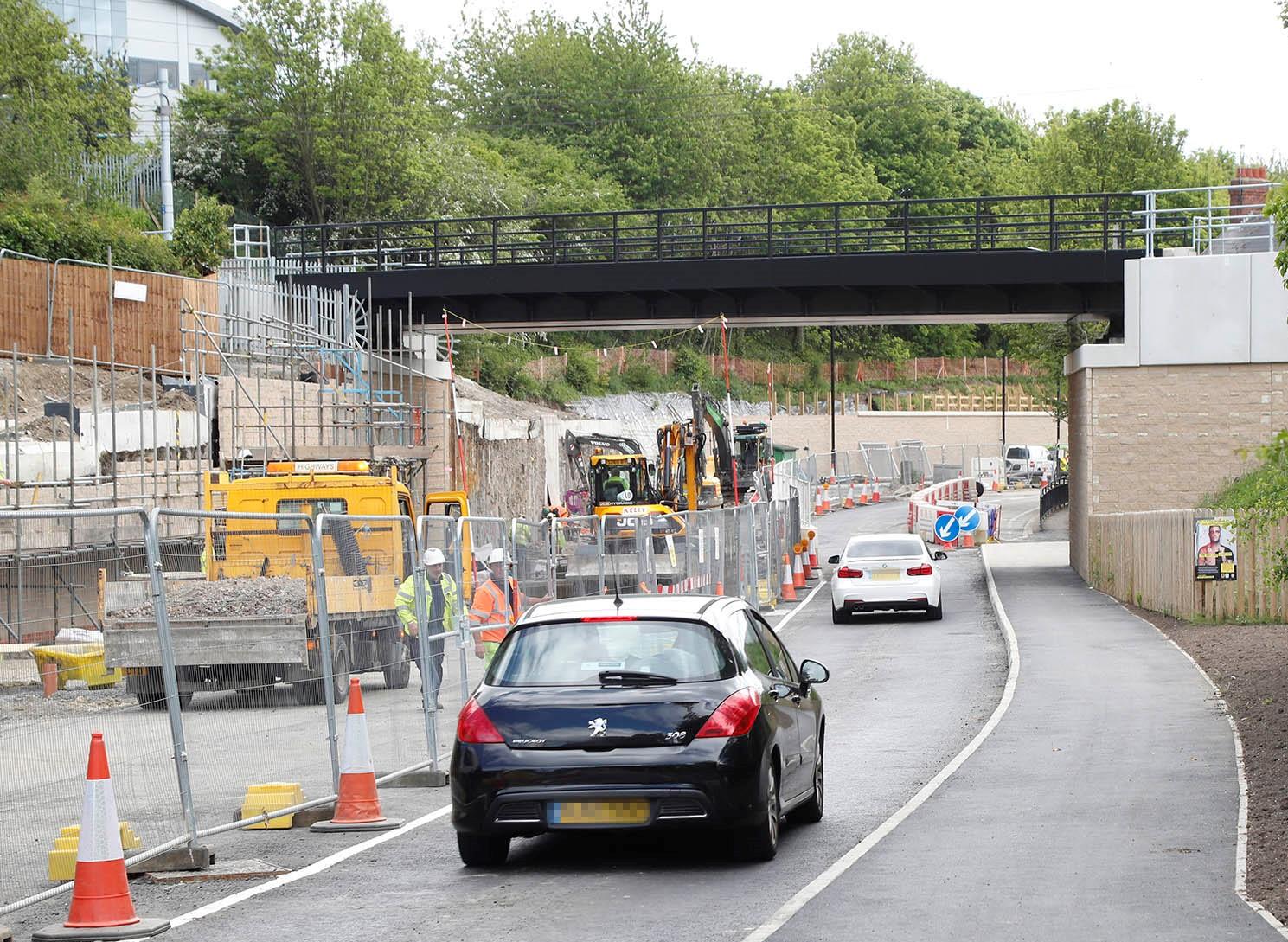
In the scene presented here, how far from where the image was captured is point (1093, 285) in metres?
38.6

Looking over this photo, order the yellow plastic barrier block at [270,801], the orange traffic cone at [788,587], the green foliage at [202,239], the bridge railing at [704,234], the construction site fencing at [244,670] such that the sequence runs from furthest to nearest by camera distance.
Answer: the green foliage at [202,239]
the bridge railing at [704,234]
the orange traffic cone at [788,587]
the yellow plastic barrier block at [270,801]
the construction site fencing at [244,670]

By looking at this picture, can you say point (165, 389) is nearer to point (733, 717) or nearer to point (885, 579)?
point (885, 579)

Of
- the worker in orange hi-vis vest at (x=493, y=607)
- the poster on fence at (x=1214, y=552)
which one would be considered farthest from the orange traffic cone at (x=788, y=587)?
the worker in orange hi-vis vest at (x=493, y=607)

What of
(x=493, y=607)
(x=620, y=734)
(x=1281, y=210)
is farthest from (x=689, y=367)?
(x=620, y=734)

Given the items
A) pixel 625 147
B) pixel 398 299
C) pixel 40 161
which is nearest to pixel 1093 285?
pixel 398 299

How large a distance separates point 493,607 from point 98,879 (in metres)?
9.35

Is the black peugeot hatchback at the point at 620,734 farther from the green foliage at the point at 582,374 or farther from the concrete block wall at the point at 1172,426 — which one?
the green foliage at the point at 582,374

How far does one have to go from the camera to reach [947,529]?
5078cm

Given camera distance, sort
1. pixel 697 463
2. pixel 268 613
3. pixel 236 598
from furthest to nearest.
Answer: pixel 697 463, pixel 236 598, pixel 268 613

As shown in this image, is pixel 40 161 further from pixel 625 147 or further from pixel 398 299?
pixel 625 147

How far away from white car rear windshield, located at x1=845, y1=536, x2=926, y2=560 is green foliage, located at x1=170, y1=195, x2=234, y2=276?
70.7ft

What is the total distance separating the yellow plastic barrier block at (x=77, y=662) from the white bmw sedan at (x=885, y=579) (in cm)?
2188

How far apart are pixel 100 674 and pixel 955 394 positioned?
325ft

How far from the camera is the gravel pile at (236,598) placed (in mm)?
12257
